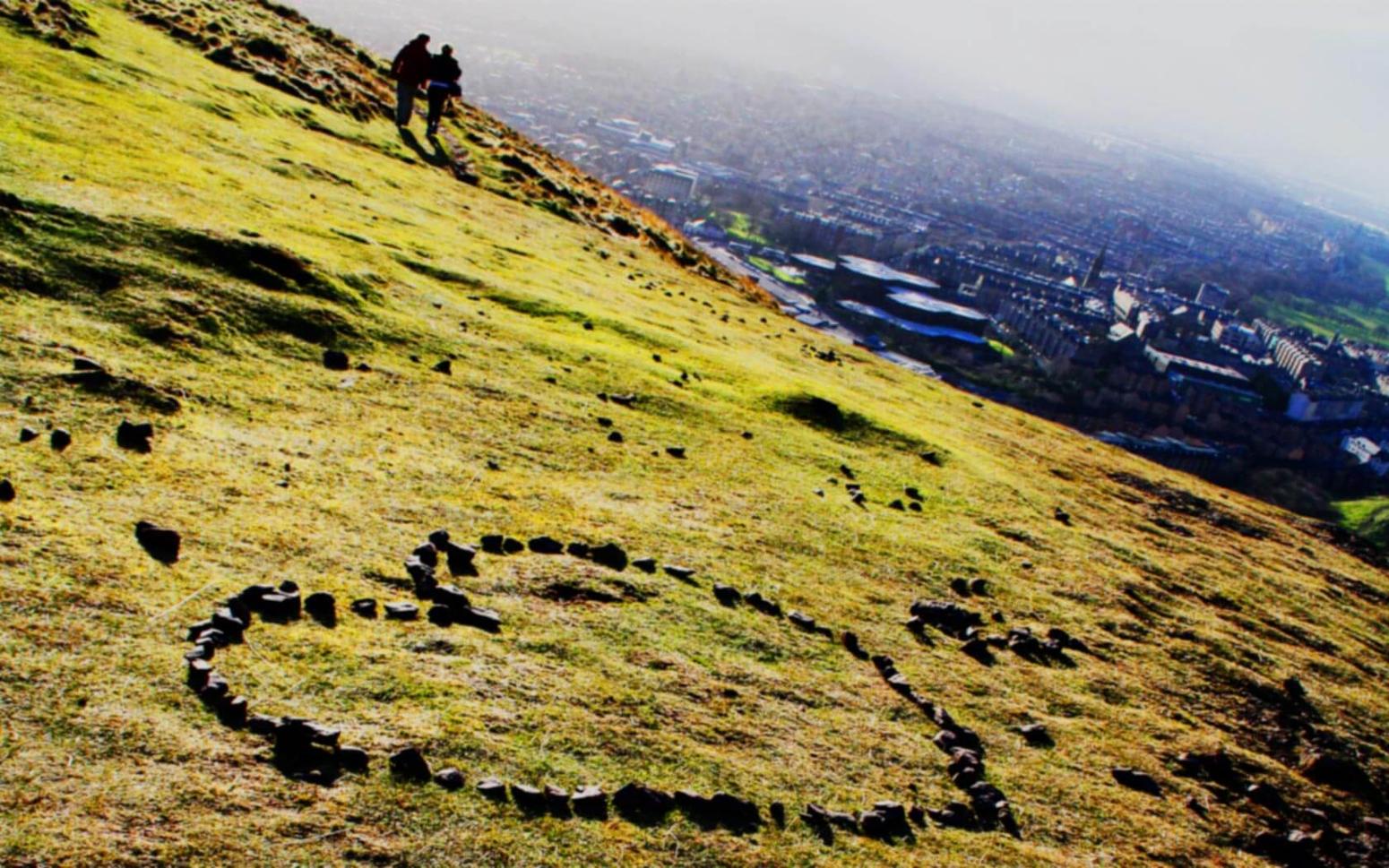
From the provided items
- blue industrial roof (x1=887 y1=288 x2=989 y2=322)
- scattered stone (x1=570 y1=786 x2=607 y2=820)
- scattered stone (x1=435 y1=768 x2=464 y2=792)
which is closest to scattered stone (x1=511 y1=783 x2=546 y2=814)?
scattered stone (x1=570 y1=786 x2=607 y2=820)

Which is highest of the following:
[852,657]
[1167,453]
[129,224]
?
[129,224]

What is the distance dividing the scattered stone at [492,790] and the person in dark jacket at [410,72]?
31.9m

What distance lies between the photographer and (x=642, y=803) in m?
7.61

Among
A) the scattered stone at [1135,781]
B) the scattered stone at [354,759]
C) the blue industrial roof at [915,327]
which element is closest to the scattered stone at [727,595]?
the scattered stone at [1135,781]

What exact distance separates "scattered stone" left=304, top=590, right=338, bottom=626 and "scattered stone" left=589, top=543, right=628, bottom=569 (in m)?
3.05

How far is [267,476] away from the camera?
10586 mm

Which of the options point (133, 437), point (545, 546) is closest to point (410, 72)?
point (133, 437)

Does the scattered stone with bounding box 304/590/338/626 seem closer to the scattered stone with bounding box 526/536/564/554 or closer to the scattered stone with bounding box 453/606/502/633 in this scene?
the scattered stone with bounding box 453/606/502/633

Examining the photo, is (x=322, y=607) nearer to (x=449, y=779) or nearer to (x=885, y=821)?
(x=449, y=779)

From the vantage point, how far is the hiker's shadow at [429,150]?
34.1 m

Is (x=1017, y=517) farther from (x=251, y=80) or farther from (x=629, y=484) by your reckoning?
(x=251, y=80)

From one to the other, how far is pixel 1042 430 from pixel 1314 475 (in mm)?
79738

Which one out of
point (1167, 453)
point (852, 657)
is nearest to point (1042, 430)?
point (852, 657)

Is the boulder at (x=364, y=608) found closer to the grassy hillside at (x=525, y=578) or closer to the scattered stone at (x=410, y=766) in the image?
the grassy hillside at (x=525, y=578)
